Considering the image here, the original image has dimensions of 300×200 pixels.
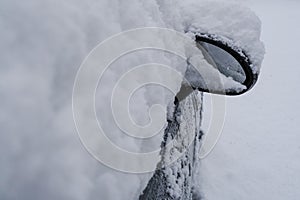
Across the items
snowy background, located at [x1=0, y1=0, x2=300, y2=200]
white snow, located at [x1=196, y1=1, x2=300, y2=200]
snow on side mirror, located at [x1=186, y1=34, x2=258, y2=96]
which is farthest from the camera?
white snow, located at [x1=196, y1=1, x2=300, y2=200]

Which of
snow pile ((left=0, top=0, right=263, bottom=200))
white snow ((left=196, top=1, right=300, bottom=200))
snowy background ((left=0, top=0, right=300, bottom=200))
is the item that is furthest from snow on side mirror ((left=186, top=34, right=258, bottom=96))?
white snow ((left=196, top=1, right=300, bottom=200))

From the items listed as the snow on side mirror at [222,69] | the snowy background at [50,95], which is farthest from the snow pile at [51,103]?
the snow on side mirror at [222,69]

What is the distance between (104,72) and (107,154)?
22cm

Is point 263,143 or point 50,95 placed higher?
point 263,143

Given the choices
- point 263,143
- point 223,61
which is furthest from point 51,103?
point 263,143

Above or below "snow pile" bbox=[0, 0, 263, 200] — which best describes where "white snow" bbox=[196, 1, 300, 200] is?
above

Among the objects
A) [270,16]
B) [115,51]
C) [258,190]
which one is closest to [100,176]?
→ [115,51]

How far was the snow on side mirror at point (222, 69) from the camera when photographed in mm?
1291

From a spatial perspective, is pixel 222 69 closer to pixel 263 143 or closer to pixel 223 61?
pixel 223 61

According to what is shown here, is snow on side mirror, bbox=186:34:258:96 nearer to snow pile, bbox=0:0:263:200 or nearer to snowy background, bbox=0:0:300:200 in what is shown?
snowy background, bbox=0:0:300:200

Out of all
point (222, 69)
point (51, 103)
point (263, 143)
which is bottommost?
point (51, 103)

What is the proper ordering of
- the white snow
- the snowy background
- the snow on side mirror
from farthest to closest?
the white snow, the snow on side mirror, the snowy background

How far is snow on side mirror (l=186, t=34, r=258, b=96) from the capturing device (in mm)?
1291

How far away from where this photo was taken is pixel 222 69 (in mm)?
1461
